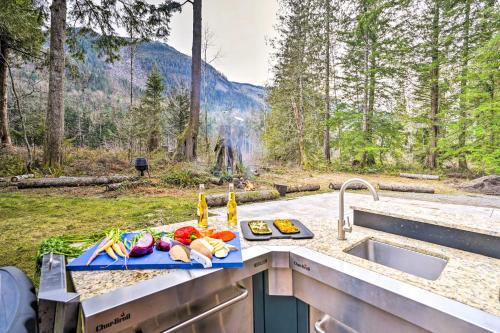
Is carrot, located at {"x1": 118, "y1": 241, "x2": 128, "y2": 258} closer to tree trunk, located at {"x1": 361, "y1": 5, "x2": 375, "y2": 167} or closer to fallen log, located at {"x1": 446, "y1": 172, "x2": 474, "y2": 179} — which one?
tree trunk, located at {"x1": 361, "y1": 5, "x2": 375, "y2": 167}

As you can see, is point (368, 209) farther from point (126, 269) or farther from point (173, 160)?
point (173, 160)

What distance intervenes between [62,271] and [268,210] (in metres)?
2.30

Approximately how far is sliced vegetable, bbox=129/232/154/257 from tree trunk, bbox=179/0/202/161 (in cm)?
725

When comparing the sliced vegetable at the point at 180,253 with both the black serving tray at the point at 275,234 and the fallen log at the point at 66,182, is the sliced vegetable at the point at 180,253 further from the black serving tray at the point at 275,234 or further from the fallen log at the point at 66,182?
the fallen log at the point at 66,182

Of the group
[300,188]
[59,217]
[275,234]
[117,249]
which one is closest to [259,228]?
[275,234]

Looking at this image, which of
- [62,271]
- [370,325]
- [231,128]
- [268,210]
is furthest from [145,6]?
[370,325]

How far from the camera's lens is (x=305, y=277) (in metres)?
1.29

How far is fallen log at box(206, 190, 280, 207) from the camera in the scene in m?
3.72

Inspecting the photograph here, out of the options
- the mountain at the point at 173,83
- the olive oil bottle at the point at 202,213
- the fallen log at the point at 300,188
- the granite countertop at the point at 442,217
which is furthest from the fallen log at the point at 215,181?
the mountain at the point at 173,83

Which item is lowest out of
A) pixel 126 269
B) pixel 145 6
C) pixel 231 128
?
pixel 126 269

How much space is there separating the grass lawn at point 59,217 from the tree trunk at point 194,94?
14.7ft

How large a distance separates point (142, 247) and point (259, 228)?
0.76 meters

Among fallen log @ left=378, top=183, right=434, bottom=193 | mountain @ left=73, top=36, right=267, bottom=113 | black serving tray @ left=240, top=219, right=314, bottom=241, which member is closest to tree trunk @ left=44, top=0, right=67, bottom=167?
black serving tray @ left=240, top=219, right=314, bottom=241

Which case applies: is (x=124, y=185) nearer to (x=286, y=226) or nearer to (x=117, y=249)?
(x=117, y=249)
